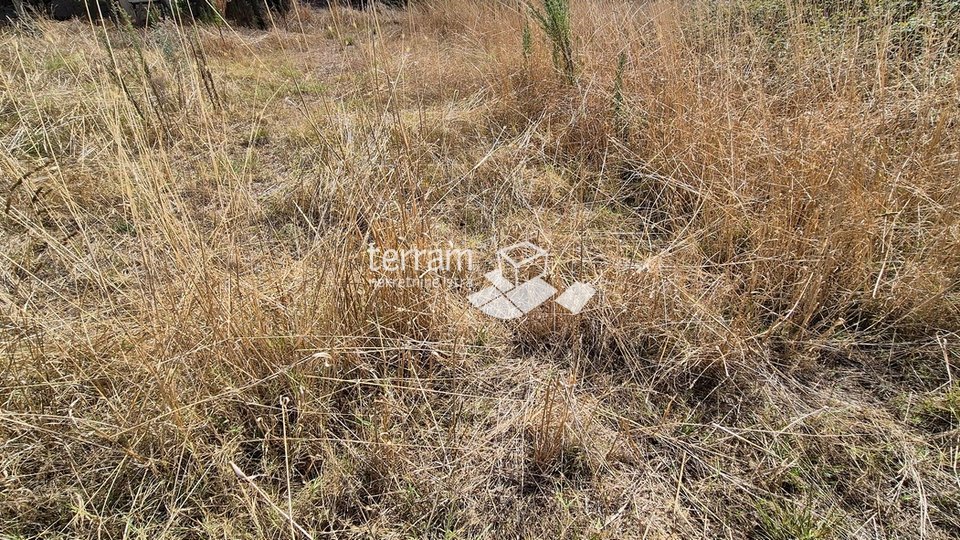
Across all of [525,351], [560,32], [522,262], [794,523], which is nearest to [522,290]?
[522,262]

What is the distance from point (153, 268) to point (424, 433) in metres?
0.76

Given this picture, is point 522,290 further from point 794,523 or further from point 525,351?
point 794,523

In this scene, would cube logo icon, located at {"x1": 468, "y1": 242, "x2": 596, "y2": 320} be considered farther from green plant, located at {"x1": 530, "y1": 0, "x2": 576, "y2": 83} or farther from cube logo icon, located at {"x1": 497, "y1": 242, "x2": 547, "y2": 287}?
green plant, located at {"x1": 530, "y1": 0, "x2": 576, "y2": 83}

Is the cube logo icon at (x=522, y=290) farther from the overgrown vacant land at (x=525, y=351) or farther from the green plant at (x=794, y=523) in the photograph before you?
the green plant at (x=794, y=523)

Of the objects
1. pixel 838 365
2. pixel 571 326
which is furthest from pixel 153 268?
pixel 838 365

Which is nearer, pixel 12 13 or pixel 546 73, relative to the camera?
pixel 546 73

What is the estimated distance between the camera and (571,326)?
55.5 inches

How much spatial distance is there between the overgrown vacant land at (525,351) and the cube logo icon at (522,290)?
0.05 meters

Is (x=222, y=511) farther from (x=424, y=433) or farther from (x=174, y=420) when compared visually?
(x=424, y=433)

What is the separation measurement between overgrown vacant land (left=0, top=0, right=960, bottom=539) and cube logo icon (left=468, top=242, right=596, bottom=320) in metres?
0.05

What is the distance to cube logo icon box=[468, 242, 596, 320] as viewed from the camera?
1447 millimetres

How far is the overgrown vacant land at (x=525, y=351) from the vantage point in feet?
3.38

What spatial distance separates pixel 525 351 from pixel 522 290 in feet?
0.69

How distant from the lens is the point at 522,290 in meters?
1.52
